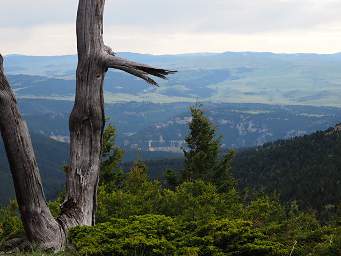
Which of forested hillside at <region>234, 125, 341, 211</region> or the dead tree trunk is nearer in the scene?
the dead tree trunk

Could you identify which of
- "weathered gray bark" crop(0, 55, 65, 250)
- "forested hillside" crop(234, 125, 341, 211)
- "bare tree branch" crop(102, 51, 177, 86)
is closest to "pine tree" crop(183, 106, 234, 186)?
"forested hillside" crop(234, 125, 341, 211)

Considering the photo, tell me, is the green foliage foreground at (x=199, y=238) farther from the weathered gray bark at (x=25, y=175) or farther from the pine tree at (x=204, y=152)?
the pine tree at (x=204, y=152)

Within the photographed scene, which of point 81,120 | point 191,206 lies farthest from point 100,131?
point 191,206

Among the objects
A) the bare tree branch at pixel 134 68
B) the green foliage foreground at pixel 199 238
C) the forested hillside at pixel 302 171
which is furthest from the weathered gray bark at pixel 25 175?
the forested hillside at pixel 302 171

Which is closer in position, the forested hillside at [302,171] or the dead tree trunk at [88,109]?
the dead tree trunk at [88,109]

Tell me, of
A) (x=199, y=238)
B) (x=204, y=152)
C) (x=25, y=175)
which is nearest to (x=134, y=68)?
(x=25, y=175)

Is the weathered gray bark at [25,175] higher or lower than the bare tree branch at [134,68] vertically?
lower

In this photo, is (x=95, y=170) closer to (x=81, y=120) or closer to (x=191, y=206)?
(x=81, y=120)

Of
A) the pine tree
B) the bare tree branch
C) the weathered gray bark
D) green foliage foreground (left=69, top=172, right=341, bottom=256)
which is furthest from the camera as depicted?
the pine tree

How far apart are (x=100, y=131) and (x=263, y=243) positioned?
11.9 feet

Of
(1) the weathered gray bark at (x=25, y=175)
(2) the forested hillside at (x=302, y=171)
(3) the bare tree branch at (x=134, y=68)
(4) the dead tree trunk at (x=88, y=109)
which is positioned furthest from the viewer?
(2) the forested hillside at (x=302, y=171)

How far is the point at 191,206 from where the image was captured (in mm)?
11516

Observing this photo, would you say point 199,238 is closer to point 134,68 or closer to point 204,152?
point 134,68

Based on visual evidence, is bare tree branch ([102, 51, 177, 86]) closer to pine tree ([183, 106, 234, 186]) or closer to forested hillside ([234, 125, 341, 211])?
pine tree ([183, 106, 234, 186])
